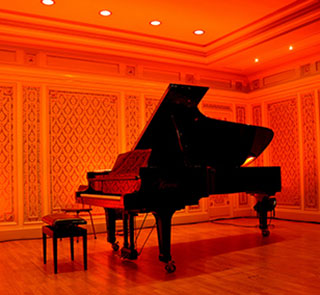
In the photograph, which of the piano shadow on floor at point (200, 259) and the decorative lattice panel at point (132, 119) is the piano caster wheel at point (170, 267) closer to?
the piano shadow on floor at point (200, 259)

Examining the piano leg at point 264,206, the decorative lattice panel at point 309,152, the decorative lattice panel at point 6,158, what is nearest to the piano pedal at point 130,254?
the piano leg at point 264,206

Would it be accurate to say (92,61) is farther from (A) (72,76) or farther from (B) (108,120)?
(B) (108,120)

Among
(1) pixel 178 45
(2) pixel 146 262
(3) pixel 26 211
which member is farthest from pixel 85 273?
(1) pixel 178 45

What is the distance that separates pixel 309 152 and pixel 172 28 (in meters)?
3.22

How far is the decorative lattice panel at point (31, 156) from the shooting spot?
5.64 m

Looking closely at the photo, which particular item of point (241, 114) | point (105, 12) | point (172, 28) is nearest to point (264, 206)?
point (172, 28)

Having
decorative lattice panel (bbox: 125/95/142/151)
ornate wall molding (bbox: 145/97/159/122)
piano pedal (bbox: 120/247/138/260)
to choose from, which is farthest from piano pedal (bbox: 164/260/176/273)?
ornate wall molding (bbox: 145/97/159/122)

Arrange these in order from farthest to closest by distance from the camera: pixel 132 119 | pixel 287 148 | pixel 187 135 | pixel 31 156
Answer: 1. pixel 287 148
2. pixel 132 119
3. pixel 31 156
4. pixel 187 135

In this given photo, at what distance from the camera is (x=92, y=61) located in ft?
20.4

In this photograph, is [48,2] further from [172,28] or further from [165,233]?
[165,233]

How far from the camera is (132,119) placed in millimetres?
6551

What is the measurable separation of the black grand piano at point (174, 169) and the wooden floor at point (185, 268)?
0.28 meters

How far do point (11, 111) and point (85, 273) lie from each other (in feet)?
10.3

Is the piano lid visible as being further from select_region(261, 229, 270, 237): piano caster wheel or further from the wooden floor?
select_region(261, 229, 270, 237): piano caster wheel
